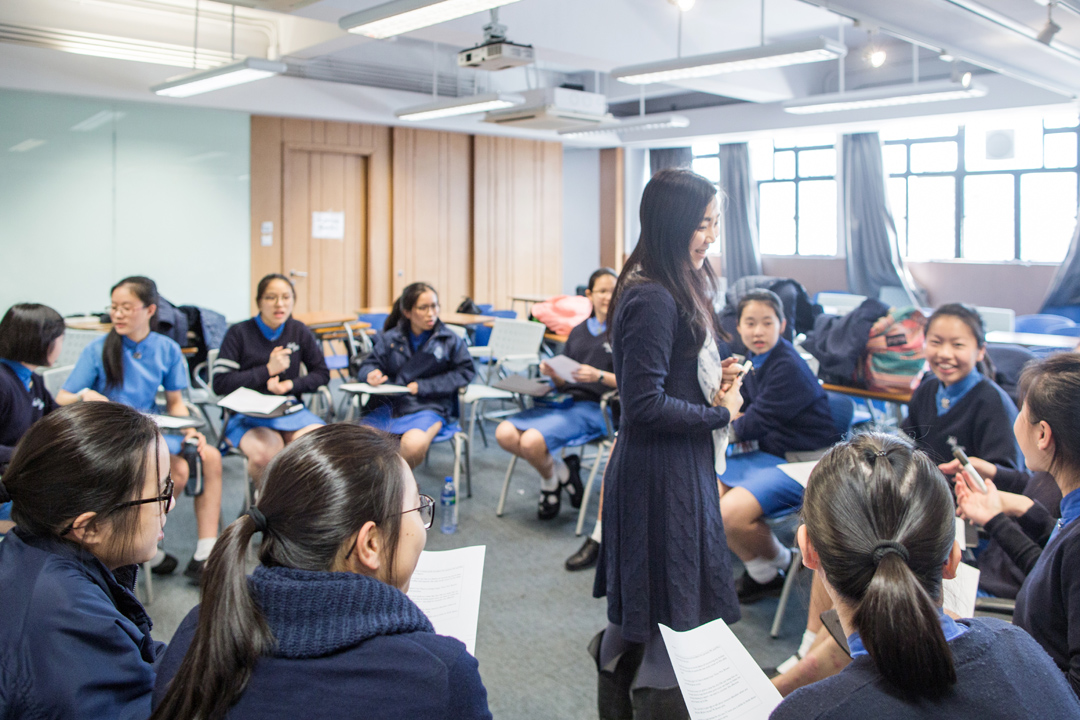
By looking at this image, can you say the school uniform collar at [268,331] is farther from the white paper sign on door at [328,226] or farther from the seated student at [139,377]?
the white paper sign on door at [328,226]

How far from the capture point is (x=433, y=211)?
9.50 m

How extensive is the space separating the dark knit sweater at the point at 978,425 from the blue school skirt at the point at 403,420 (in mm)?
2307

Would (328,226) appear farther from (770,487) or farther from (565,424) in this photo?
(770,487)

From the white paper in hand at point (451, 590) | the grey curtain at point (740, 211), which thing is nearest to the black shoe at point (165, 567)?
the white paper in hand at point (451, 590)

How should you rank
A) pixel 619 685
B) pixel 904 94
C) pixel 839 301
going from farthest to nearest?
pixel 839 301 < pixel 904 94 < pixel 619 685

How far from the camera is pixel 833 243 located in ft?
33.9

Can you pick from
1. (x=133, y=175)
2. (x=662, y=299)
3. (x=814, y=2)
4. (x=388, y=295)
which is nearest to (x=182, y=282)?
(x=133, y=175)

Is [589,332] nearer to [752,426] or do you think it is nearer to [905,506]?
[752,426]

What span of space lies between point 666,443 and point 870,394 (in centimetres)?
200

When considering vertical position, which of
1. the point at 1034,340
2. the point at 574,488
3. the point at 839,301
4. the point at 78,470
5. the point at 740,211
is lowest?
the point at 574,488

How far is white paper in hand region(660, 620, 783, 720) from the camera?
1.17 meters

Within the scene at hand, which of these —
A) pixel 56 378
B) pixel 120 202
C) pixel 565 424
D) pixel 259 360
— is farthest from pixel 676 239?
pixel 120 202

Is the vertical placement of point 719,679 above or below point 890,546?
below

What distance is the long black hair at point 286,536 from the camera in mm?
917
